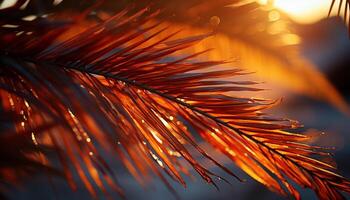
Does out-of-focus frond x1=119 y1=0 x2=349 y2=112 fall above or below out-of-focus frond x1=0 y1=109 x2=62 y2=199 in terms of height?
above

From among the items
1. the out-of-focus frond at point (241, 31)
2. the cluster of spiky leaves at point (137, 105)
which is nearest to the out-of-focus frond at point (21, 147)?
the cluster of spiky leaves at point (137, 105)

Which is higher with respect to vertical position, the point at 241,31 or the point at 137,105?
the point at 241,31

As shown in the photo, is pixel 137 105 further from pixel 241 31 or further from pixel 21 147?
pixel 241 31

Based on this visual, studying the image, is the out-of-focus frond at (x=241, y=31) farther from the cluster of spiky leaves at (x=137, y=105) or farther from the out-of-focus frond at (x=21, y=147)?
the out-of-focus frond at (x=21, y=147)

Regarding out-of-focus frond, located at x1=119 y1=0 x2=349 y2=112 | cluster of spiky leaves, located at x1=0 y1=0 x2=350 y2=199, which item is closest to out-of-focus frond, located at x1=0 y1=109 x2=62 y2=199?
cluster of spiky leaves, located at x1=0 y1=0 x2=350 y2=199

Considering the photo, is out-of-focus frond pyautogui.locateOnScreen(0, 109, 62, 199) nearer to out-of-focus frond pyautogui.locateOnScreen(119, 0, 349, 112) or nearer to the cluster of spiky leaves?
the cluster of spiky leaves

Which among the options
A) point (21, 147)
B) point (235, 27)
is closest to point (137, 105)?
point (21, 147)

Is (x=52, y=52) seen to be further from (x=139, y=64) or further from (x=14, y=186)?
(x=14, y=186)

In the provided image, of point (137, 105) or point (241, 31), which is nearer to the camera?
point (137, 105)
